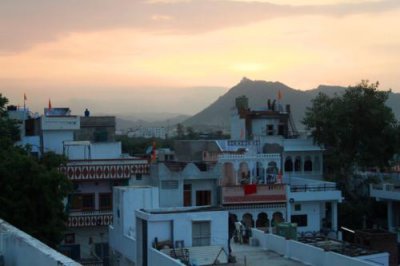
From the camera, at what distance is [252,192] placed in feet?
108

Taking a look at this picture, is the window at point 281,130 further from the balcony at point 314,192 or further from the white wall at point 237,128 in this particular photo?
the balcony at point 314,192

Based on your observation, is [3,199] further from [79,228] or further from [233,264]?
[79,228]

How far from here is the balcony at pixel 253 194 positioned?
3266cm

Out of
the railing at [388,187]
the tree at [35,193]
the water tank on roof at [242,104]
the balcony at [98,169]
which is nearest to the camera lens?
the tree at [35,193]

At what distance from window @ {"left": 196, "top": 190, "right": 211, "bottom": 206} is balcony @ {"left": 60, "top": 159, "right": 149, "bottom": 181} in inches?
149

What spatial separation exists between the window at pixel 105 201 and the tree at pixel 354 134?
1703 centimetres

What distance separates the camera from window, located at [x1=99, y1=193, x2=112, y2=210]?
31344mm

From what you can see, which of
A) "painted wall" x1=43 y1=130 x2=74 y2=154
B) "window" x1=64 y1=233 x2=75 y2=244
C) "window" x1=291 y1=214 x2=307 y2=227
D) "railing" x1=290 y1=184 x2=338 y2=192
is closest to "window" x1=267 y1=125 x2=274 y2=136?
"railing" x1=290 y1=184 x2=338 y2=192

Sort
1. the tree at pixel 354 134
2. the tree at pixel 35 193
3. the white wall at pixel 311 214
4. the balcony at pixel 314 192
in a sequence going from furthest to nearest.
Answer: the tree at pixel 354 134, the white wall at pixel 311 214, the balcony at pixel 314 192, the tree at pixel 35 193

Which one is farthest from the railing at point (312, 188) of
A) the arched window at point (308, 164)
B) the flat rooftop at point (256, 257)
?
the flat rooftop at point (256, 257)

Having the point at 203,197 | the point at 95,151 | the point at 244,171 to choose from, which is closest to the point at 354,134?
the point at 244,171

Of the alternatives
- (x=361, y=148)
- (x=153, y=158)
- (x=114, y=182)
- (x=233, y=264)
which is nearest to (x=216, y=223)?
(x=233, y=264)

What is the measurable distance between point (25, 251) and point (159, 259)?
10745 millimetres

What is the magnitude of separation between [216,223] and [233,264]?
1.66 m
